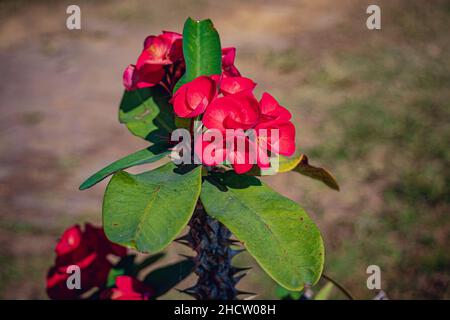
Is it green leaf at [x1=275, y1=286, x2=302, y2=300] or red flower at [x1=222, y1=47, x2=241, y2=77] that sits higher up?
red flower at [x1=222, y1=47, x2=241, y2=77]

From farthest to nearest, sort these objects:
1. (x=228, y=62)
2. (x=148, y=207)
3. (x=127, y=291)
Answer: (x=127, y=291), (x=228, y=62), (x=148, y=207)

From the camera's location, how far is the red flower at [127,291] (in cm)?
118

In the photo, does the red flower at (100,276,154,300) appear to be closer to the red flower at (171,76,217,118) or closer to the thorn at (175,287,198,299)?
the thorn at (175,287,198,299)

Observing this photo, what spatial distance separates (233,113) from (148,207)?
0.19 meters

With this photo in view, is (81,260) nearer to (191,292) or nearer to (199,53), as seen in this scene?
(191,292)

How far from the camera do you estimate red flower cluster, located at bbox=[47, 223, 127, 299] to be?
129 cm

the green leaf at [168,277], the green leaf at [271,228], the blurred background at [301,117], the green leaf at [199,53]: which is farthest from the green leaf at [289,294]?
the blurred background at [301,117]

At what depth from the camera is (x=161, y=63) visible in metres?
1.02

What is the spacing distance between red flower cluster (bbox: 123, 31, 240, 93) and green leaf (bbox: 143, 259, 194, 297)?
0.43 meters

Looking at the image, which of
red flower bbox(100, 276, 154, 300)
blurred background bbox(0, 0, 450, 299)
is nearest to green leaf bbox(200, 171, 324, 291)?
red flower bbox(100, 276, 154, 300)

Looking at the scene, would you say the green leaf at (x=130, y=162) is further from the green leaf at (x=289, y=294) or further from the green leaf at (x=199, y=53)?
the green leaf at (x=289, y=294)

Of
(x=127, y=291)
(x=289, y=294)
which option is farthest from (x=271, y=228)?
(x=289, y=294)

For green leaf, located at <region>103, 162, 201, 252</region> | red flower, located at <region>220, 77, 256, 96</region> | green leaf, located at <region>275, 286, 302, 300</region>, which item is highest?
red flower, located at <region>220, 77, 256, 96</region>
